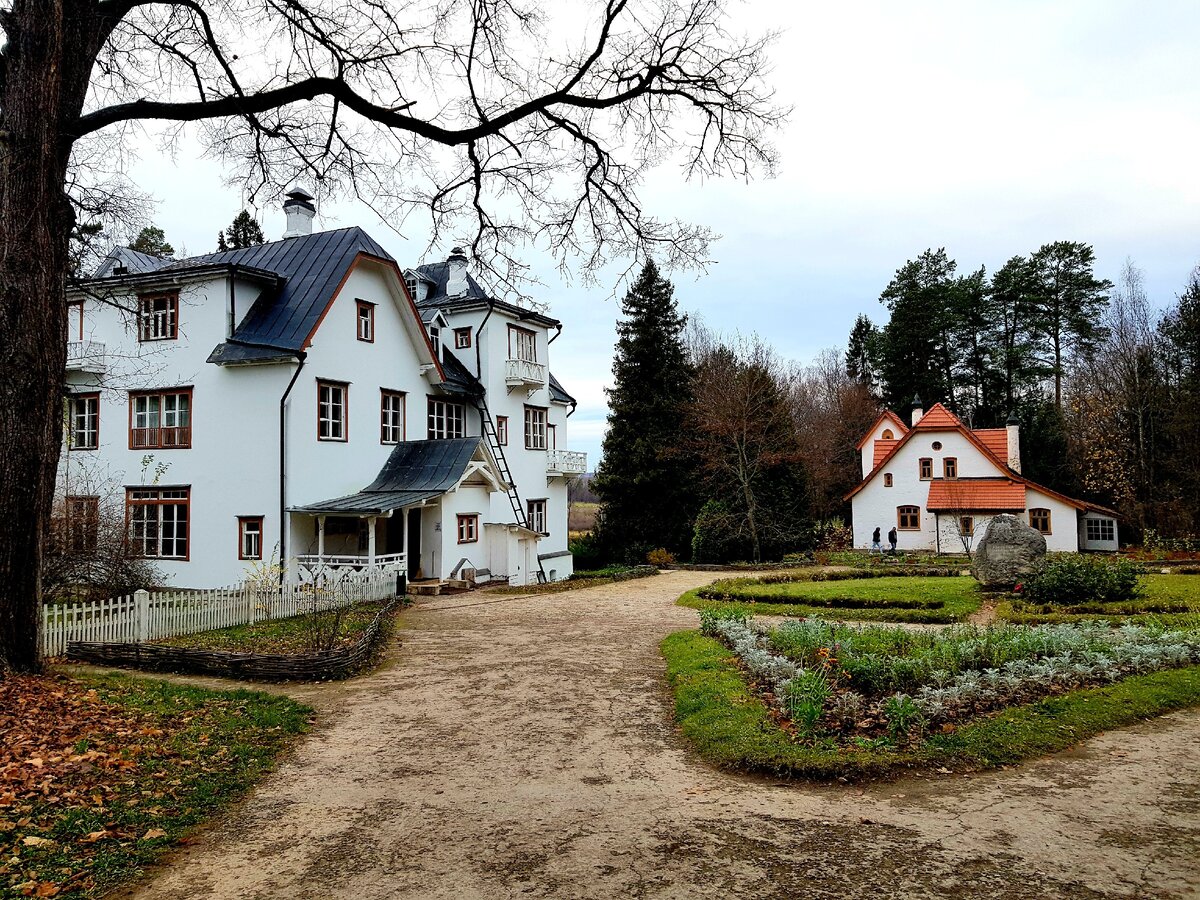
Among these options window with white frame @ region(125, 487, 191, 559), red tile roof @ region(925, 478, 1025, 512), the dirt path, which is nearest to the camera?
the dirt path

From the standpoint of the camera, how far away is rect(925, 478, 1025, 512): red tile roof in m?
33.6

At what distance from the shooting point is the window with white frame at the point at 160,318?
21672 millimetres

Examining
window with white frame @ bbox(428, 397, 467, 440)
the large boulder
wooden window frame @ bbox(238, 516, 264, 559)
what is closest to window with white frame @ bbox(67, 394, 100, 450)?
wooden window frame @ bbox(238, 516, 264, 559)

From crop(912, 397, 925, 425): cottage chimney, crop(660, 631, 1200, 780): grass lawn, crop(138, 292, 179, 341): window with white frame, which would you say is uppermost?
crop(138, 292, 179, 341): window with white frame

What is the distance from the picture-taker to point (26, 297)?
8492 millimetres

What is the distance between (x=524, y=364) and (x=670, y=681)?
20.8 metres

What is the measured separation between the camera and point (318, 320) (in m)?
20.6

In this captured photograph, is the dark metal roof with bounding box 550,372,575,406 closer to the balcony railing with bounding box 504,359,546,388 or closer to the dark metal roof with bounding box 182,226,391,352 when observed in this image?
the balcony railing with bounding box 504,359,546,388

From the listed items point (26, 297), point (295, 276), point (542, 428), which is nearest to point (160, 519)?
point (295, 276)

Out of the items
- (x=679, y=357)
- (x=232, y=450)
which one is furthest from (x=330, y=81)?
(x=679, y=357)

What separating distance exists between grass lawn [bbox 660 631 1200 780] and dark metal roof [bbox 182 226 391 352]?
53.1ft

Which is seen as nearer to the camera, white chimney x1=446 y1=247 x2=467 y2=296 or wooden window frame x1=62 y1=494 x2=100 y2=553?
wooden window frame x1=62 y1=494 x2=100 y2=553

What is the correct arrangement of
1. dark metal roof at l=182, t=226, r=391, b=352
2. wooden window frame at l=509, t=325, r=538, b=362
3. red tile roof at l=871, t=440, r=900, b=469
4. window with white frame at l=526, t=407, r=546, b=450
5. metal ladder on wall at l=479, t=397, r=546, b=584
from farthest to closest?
red tile roof at l=871, t=440, r=900, b=469 < window with white frame at l=526, t=407, r=546, b=450 < wooden window frame at l=509, t=325, r=538, b=362 < metal ladder on wall at l=479, t=397, r=546, b=584 < dark metal roof at l=182, t=226, r=391, b=352

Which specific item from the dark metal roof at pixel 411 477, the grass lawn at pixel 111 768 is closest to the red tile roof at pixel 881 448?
the dark metal roof at pixel 411 477
